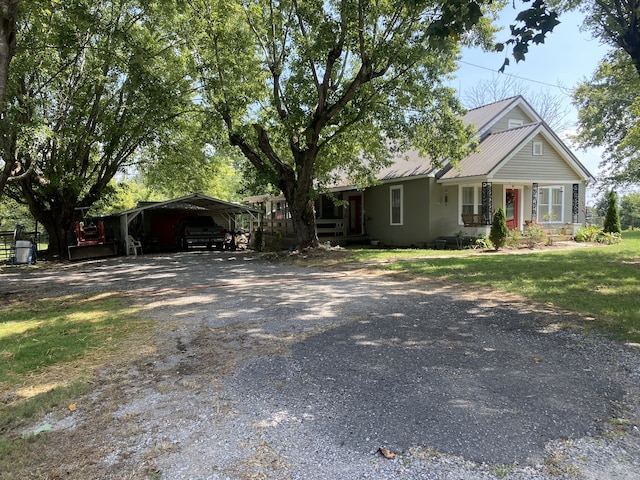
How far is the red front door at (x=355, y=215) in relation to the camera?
21.4 metres

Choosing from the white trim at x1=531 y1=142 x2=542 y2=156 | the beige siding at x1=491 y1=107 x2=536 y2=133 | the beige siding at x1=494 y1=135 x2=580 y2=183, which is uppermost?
the beige siding at x1=491 y1=107 x2=536 y2=133

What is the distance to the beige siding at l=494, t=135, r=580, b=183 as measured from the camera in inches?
651

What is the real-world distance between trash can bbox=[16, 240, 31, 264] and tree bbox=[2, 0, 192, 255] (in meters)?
2.23

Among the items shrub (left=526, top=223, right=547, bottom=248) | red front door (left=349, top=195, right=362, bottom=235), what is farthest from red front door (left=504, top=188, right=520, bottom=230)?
red front door (left=349, top=195, right=362, bottom=235)

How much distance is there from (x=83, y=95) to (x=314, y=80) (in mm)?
8956

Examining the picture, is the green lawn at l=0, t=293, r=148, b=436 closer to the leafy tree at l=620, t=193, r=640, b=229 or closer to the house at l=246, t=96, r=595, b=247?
the house at l=246, t=96, r=595, b=247

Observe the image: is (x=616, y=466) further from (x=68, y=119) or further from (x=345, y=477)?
(x=68, y=119)

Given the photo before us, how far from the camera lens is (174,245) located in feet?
78.1

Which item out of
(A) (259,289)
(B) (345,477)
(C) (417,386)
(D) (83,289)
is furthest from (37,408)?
(D) (83,289)

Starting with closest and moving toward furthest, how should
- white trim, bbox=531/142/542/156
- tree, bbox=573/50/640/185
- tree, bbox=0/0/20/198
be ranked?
tree, bbox=0/0/20/198, white trim, bbox=531/142/542/156, tree, bbox=573/50/640/185

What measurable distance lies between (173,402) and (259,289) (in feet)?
16.8

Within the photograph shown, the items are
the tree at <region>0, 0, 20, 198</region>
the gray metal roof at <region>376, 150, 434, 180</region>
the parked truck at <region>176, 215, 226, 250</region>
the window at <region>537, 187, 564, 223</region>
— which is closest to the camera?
the tree at <region>0, 0, 20, 198</region>

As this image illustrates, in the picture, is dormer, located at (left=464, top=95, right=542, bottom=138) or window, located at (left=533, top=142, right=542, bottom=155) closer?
window, located at (left=533, top=142, right=542, bottom=155)

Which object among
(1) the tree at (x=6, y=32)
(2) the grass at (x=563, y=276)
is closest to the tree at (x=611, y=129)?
(2) the grass at (x=563, y=276)
